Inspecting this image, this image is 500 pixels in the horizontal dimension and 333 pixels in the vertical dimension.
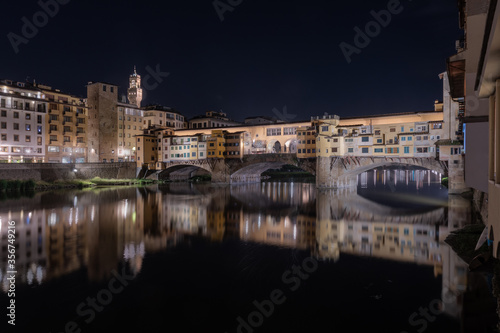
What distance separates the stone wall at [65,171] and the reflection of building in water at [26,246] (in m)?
21.7

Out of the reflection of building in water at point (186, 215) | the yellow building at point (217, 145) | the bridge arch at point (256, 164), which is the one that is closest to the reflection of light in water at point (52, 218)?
the reflection of building in water at point (186, 215)

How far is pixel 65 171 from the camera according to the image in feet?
160

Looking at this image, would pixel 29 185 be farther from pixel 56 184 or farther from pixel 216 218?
pixel 216 218

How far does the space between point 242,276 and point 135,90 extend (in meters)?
81.3

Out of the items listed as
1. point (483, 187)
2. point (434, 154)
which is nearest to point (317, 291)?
point (483, 187)

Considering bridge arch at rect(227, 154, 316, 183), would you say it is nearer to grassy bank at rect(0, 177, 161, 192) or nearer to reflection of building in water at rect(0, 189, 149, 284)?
grassy bank at rect(0, 177, 161, 192)

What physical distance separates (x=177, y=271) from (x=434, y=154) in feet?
112

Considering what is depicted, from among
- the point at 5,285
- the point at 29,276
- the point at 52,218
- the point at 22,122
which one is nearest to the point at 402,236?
the point at 29,276

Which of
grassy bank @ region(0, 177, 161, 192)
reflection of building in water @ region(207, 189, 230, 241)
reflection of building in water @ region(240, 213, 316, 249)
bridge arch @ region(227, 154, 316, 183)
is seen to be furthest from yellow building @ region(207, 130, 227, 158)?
reflection of building in water @ region(240, 213, 316, 249)

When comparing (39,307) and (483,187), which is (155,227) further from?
(483,187)

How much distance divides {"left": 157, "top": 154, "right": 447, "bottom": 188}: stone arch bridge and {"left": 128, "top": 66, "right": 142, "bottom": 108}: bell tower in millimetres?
31589

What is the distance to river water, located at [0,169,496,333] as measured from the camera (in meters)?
8.41

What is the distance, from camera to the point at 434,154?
36.5m

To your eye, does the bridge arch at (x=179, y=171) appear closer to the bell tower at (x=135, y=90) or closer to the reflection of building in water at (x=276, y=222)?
the bell tower at (x=135, y=90)
